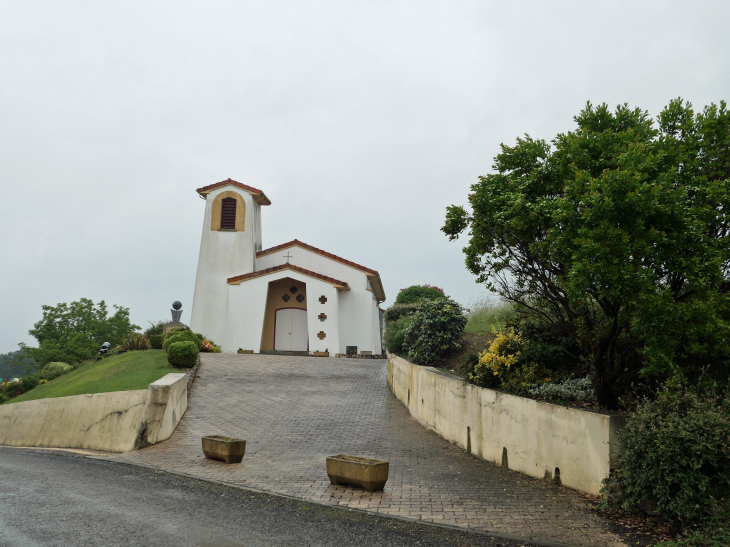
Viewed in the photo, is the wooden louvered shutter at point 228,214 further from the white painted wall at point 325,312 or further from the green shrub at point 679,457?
the green shrub at point 679,457

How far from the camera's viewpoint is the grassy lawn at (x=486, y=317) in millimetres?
16073

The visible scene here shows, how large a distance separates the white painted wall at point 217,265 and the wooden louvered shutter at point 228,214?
0.43 m

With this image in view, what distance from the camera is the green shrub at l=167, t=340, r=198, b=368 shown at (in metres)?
17.2

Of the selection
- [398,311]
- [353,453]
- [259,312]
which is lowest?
[353,453]

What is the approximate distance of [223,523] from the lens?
5965mm

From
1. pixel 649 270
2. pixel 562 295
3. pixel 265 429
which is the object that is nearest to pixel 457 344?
pixel 265 429

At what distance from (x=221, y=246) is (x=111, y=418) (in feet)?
58.2

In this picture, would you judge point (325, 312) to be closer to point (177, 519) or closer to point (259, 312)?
point (259, 312)

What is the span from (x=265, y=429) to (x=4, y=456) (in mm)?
5238

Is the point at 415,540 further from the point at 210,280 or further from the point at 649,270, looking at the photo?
the point at 210,280

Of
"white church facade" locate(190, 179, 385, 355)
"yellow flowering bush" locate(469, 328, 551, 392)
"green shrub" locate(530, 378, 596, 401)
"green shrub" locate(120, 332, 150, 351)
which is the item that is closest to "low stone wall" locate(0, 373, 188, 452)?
"yellow flowering bush" locate(469, 328, 551, 392)

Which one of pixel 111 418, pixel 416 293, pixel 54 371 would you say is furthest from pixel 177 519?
pixel 416 293

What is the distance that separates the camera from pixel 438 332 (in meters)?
14.9

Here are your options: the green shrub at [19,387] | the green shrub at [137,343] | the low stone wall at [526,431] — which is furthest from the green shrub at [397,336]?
the green shrub at [19,387]
